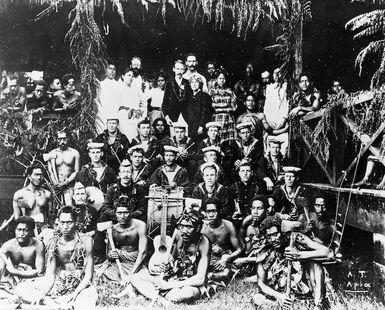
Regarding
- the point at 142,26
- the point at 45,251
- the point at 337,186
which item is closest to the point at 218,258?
the point at 337,186

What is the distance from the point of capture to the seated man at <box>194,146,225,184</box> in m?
5.05

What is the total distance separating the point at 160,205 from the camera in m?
4.99

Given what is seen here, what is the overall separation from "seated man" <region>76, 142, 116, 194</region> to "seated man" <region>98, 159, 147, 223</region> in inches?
3.6

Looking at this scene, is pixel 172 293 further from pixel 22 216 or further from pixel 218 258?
pixel 22 216

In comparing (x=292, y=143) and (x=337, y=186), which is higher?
(x=292, y=143)

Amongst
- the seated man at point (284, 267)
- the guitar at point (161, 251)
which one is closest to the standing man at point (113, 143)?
the guitar at point (161, 251)

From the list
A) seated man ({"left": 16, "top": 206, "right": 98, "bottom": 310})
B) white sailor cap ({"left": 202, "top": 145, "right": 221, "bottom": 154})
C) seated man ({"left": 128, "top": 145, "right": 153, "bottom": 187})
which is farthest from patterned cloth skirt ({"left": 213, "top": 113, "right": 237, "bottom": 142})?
seated man ({"left": 16, "top": 206, "right": 98, "bottom": 310})

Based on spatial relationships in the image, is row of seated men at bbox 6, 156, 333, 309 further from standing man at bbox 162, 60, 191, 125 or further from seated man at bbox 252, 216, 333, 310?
standing man at bbox 162, 60, 191, 125

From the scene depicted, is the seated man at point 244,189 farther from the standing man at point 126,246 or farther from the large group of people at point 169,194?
the standing man at point 126,246

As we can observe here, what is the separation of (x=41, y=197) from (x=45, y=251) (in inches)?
24.8

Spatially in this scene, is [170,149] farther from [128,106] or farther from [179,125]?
[128,106]

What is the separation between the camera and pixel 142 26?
16.7 ft

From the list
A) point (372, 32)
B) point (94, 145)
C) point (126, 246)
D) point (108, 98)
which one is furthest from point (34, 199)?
point (372, 32)

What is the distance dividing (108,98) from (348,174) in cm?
298
